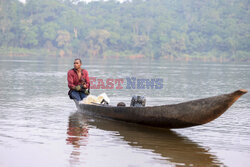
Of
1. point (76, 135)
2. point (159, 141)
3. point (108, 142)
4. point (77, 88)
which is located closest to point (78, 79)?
point (77, 88)

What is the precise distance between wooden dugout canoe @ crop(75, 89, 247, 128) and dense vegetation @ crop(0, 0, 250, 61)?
2868 inches

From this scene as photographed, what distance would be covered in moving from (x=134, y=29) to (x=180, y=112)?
310 feet

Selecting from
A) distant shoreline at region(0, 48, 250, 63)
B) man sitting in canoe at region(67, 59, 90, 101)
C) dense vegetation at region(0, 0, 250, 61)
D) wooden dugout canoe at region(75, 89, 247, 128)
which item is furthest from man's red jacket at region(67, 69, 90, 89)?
distant shoreline at region(0, 48, 250, 63)

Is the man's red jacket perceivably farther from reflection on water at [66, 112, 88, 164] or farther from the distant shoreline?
the distant shoreline

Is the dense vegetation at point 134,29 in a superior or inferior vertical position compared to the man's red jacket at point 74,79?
superior

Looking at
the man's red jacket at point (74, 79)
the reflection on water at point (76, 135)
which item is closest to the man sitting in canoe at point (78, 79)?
the man's red jacket at point (74, 79)

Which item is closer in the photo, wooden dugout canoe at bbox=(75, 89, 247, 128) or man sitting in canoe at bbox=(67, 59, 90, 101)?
wooden dugout canoe at bbox=(75, 89, 247, 128)

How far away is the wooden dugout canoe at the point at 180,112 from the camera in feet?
25.3

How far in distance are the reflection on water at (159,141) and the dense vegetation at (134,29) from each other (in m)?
72.6

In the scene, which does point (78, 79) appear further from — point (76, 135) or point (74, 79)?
point (76, 135)

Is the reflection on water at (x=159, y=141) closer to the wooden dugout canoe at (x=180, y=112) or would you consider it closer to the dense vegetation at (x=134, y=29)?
the wooden dugout canoe at (x=180, y=112)

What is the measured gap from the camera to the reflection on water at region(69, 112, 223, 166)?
22.9 feet

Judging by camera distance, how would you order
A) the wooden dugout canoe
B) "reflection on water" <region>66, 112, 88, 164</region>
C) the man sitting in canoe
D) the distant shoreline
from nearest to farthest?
"reflection on water" <region>66, 112, 88, 164</region> → the wooden dugout canoe → the man sitting in canoe → the distant shoreline

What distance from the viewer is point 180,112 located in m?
8.21
